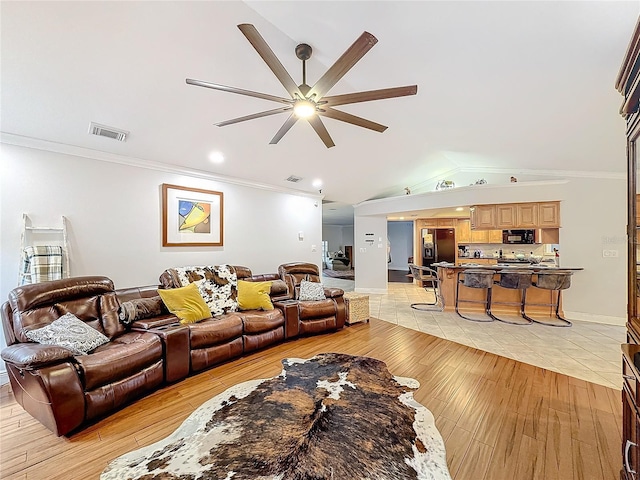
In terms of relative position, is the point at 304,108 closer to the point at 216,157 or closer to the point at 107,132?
the point at 216,157

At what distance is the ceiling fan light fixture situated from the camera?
85.7 inches

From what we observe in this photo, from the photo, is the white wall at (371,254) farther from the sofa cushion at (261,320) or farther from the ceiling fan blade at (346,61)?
the ceiling fan blade at (346,61)

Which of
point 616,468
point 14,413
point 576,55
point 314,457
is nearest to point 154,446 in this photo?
point 314,457

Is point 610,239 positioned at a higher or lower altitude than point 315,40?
lower

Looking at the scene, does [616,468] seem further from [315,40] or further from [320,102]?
[315,40]

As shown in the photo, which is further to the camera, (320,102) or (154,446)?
(320,102)

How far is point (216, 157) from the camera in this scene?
13.3 ft

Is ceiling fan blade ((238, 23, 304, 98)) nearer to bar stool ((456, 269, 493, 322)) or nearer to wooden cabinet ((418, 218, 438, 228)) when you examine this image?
bar stool ((456, 269, 493, 322))

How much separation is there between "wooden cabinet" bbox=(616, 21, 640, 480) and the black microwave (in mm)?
5288

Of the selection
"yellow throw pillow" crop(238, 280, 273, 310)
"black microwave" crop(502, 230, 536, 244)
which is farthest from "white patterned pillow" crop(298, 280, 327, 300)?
"black microwave" crop(502, 230, 536, 244)

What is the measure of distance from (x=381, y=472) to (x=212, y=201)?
13.5 ft

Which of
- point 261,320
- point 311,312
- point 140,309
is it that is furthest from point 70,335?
point 311,312

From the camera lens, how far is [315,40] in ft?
7.91

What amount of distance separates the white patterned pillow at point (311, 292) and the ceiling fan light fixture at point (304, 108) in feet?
9.28
